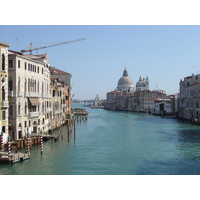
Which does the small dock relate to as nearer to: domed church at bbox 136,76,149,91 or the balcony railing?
the balcony railing

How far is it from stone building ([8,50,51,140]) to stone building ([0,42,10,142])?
36.5 inches

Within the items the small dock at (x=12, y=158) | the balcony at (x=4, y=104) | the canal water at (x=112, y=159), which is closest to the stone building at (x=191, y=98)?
the canal water at (x=112, y=159)

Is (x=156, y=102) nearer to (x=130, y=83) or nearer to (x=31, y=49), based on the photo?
(x=31, y=49)

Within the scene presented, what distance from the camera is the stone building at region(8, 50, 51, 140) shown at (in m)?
17.3

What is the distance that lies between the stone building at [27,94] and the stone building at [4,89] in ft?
3.04

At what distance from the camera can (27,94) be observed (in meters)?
18.7

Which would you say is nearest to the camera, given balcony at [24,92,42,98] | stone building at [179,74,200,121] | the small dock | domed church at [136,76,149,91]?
the small dock

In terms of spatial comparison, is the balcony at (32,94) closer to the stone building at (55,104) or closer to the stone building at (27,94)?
the stone building at (27,94)

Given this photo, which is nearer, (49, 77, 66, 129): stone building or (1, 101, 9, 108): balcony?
(1, 101, 9, 108): balcony

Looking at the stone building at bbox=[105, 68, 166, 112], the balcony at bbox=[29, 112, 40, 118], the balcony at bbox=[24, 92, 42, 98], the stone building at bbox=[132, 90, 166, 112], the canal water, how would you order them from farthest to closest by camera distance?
the stone building at bbox=[105, 68, 166, 112]
the stone building at bbox=[132, 90, 166, 112]
the balcony at bbox=[29, 112, 40, 118]
the balcony at bbox=[24, 92, 42, 98]
the canal water

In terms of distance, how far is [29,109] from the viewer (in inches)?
756

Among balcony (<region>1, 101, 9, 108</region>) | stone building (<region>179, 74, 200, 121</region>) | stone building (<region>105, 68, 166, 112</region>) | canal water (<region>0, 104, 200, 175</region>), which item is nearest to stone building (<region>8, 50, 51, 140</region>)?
balcony (<region>1, 101, 9, 108</region>)

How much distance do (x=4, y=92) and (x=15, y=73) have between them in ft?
5.59

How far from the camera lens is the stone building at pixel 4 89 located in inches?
623
